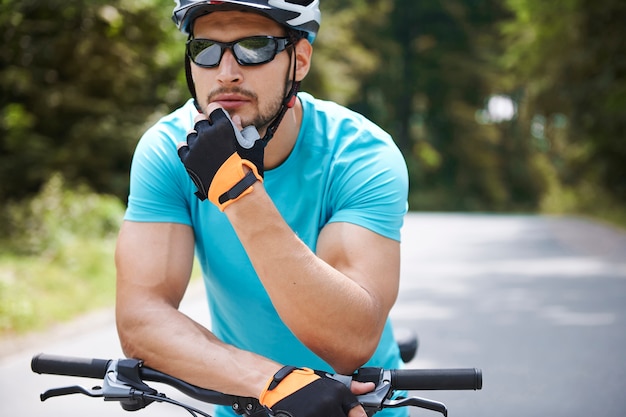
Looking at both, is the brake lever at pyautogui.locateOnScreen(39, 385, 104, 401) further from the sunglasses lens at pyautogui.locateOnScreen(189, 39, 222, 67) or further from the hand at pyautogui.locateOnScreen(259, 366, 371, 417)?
the sunglasses lens at pyautogui.locateOnScreen(189, 39, 222, 67)

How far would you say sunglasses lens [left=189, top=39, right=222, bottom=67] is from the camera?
249cm

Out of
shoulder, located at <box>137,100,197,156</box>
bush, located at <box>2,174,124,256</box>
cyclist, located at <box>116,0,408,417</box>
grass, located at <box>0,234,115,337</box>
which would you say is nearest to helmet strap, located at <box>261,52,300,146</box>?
cyclist, located at <box>116,0,408,417</box>

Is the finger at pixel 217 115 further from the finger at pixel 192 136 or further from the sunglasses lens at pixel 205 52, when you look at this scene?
the sunglasses lens at pixel 205 52

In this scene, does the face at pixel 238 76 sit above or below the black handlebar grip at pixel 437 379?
above

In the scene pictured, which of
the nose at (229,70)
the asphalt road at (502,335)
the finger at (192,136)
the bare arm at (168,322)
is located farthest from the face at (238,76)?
the asphalt road at (502,335)

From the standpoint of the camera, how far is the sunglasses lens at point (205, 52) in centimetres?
249

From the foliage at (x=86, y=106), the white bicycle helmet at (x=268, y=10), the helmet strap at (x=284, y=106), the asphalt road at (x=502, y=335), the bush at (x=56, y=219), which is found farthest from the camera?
the foliage at (x=86, y=106)

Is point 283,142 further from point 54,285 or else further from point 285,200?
point 54,285

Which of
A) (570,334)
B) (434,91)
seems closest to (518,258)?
(570,334)

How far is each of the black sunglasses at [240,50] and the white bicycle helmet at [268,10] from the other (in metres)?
0.06

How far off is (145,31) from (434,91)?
3675 cm

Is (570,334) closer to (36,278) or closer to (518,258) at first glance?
(36,278)

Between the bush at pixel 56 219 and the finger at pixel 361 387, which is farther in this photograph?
the bush at pixel 56 219

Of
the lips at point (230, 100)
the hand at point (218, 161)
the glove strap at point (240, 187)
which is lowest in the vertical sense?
the glove strap at point (240, 187)
